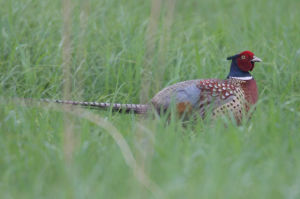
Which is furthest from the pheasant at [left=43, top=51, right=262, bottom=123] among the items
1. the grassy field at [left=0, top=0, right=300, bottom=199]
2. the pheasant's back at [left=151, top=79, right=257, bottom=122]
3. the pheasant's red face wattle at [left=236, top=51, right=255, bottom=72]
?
the pheasant's red face wattle at [left=236, top=51, right=255, bottom=72]

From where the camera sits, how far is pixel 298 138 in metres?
3.11

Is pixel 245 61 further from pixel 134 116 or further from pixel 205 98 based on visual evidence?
pixel 134 116

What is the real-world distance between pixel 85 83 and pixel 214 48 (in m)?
1.36

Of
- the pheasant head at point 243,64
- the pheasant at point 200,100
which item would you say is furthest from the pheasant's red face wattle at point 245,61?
the pheasant at point 200,100

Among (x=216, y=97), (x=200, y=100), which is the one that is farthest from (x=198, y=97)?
(x=216, y=97)

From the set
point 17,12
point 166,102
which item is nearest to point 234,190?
point 166,102

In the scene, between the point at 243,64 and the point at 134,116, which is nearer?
the point at 134,116

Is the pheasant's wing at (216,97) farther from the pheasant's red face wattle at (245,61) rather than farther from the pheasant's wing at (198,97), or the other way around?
the pheasant's red face wattle at (245,61)

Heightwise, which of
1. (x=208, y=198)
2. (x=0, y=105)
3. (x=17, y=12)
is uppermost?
(x=17, y=12)

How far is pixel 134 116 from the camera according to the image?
3852 millimetres

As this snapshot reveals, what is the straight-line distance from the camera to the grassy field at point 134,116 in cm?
253

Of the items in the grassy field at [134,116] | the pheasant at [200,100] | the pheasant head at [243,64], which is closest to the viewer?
the grassy field at [134,116]

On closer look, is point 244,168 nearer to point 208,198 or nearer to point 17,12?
point 208,198

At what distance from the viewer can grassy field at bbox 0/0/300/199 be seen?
253 cm
